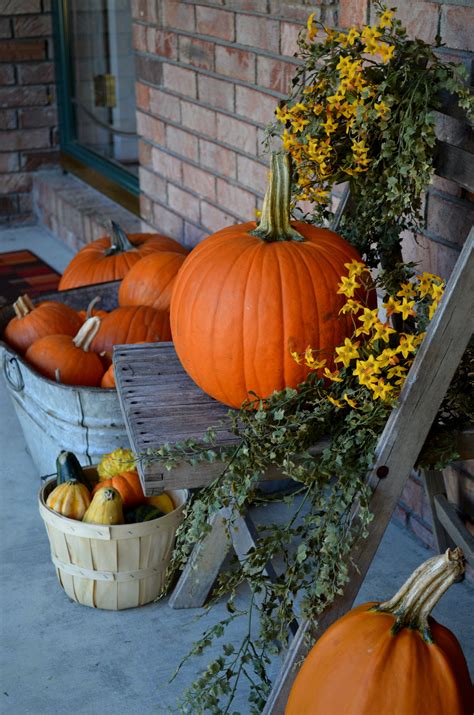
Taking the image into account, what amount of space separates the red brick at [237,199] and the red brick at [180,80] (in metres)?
0.34

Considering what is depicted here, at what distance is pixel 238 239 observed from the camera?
5.75 ft

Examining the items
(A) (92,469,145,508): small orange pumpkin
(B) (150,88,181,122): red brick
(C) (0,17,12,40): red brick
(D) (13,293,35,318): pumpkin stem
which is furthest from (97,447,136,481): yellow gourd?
(C) (0,17,12,40): red brick

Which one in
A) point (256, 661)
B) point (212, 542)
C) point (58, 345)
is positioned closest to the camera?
point (256, 661)

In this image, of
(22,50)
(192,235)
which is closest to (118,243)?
(192,235)

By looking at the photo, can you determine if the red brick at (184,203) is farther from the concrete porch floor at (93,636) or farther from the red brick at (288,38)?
the concrete porch floor at (93,636)

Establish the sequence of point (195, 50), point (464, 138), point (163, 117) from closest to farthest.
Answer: point (464, 138) → point (195, 50) → point (163, 117)

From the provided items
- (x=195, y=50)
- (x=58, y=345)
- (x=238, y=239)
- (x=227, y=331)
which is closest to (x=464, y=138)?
(x=238, y=239)

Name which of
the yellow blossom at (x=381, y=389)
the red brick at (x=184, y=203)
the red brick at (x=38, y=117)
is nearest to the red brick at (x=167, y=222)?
the red brick at (x=184, y=203)

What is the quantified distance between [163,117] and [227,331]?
189 cm

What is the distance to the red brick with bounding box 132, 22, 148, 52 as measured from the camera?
135 inches

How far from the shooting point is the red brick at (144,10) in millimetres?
3311

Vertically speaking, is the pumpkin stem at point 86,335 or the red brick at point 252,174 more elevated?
the red brick at point 252,174

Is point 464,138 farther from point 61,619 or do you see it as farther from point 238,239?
point 61,619

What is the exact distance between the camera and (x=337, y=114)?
172 centimetres
